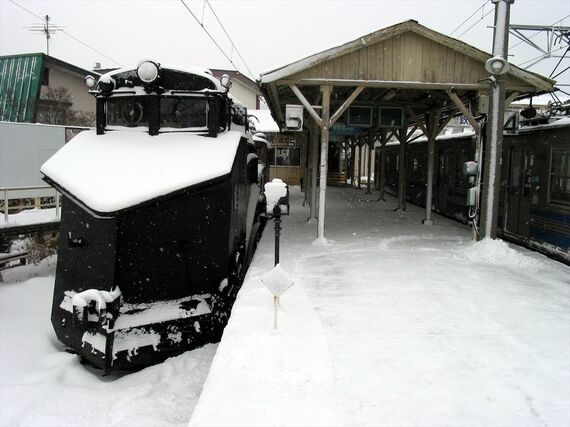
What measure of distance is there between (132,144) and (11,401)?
346 centimetres

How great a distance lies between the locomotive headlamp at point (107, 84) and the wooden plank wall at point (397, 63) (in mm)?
3402

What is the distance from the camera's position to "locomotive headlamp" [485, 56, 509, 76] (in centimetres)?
810

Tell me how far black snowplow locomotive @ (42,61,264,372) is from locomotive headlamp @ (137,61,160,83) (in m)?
0.01

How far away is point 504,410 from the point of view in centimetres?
342

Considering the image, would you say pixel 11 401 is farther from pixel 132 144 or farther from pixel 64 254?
pixel 132 144

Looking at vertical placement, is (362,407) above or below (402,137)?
below

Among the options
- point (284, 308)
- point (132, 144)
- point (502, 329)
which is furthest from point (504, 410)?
point (132, 144)

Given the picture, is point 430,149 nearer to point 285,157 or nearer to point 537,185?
point 537,185

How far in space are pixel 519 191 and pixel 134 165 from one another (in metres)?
7.90

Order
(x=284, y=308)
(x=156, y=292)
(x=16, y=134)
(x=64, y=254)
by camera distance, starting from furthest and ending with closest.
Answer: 1. (x=16, y=134)
2. (x=64, y=254)
3. (x=156, y=292)
4. (x=284, y=308)

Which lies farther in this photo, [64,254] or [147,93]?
[147,93]

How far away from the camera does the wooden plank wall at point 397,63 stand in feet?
29.3

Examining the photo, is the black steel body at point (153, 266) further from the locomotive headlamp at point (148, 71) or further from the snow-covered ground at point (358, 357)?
the locomotive headlamp at point (148, 71)

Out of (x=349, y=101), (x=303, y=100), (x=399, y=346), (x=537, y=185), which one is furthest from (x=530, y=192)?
(x=399, y=346)
